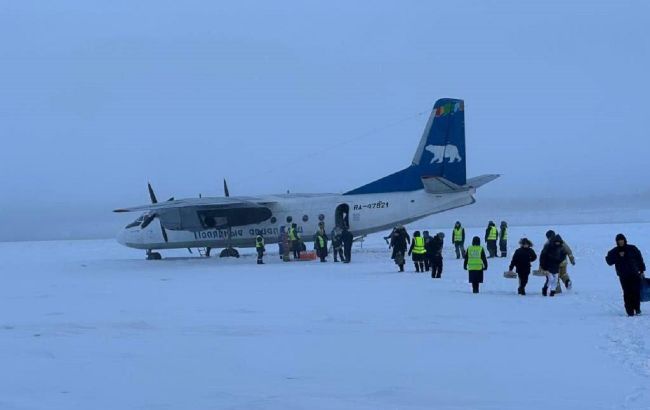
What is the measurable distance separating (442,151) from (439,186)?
1.85 m

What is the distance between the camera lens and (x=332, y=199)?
2892 centimetres

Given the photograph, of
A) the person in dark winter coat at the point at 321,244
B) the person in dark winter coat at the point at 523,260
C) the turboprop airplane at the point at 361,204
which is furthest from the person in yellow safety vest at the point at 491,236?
the person in dark winter coat at the point at 523,260

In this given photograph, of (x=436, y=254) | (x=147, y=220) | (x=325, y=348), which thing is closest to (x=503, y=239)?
(x=436, y=254)

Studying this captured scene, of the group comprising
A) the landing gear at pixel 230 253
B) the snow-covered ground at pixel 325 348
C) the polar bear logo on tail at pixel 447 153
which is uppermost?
the polar bear logo on tail at pixel 447 153

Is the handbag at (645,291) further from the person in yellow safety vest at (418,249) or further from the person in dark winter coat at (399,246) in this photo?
the person in dark winter coat at (399,246)

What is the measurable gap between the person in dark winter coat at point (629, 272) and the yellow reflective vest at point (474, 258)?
136 inches

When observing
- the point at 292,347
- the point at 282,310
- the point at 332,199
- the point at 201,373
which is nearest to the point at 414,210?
the point at 332,199

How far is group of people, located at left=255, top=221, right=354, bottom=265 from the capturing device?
25.7 m

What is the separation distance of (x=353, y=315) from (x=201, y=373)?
4.92 m

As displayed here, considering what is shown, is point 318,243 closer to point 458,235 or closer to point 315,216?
point 315,216

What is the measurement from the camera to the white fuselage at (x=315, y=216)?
90.5ft

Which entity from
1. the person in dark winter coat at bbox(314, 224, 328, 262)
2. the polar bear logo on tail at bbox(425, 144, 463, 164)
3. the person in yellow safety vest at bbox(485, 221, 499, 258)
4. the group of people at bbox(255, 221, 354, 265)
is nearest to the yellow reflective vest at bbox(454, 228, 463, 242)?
the person in yellow safety vest at bbox(485, 221, 499, 258)

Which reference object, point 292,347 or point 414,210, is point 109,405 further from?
point 414,210

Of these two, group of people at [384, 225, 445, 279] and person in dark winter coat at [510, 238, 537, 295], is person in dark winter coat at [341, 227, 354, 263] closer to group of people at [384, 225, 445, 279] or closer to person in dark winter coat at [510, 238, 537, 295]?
group of people at [384, 225, 445, 279]
